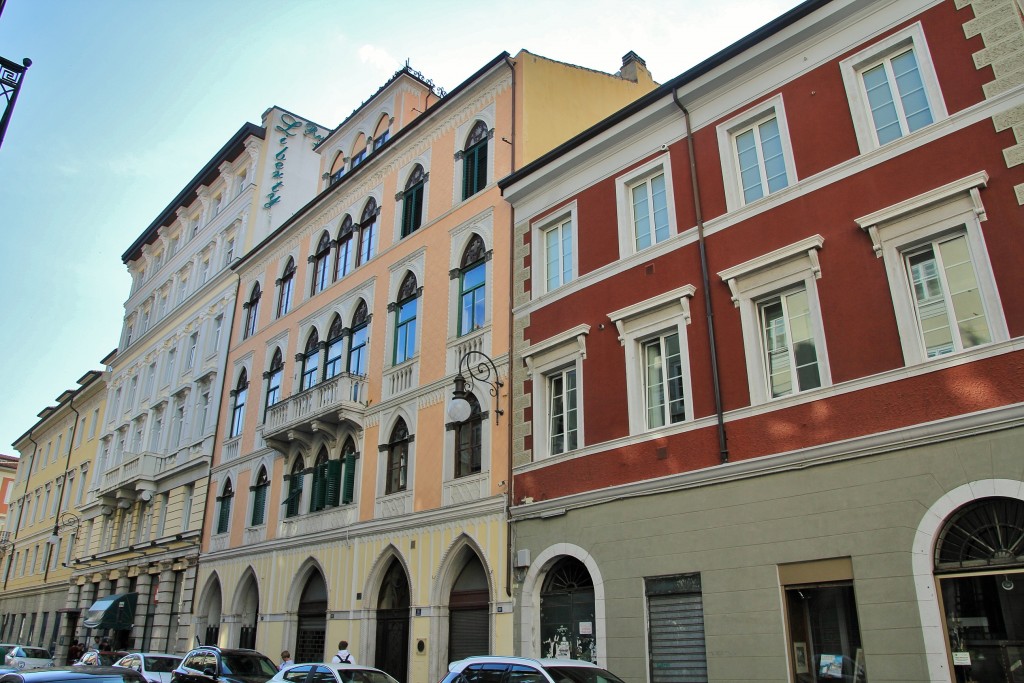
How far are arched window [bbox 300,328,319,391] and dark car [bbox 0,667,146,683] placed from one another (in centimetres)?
1702

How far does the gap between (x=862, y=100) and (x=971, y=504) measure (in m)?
6.58

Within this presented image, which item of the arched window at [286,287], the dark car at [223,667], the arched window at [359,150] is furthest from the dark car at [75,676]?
the arched window at [359,150]

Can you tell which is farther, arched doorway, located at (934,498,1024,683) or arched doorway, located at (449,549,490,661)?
arched doorway, located at (449,549,490,661)

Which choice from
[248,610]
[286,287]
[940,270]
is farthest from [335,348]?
[940,270]

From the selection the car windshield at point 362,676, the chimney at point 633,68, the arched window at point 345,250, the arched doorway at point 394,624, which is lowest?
the car windshield at point 362,676

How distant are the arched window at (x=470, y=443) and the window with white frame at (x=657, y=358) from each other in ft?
15.7

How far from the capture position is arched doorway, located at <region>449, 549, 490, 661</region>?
17.3 meters

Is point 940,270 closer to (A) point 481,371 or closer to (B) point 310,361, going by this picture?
(A) point 481,371

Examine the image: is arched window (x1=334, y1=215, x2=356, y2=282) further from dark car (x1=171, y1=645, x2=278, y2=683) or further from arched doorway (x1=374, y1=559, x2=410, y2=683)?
dark car (x1=171, y1=645, x2=278, y2=683)

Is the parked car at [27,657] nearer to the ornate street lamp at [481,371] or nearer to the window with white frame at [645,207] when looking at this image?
the ornate street lamp at [481,371]

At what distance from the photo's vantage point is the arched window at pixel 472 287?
20.0m

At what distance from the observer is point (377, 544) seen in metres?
20.6

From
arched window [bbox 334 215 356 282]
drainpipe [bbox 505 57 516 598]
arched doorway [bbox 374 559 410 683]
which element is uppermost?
arched window [bbox 334 215 356 282]

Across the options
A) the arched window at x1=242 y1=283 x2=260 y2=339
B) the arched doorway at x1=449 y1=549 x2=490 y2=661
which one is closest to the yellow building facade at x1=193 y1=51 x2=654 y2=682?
the arched doorway at x1=449 y1=549 x2=490 y2=661
